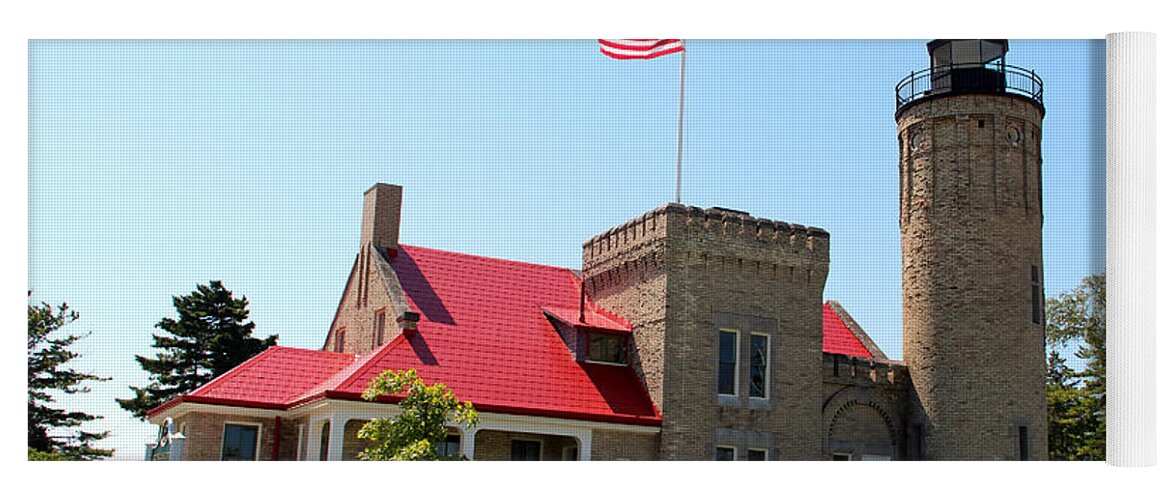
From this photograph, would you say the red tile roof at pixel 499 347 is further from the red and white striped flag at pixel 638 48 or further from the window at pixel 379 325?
the red and white striped flag at pixel 638 48

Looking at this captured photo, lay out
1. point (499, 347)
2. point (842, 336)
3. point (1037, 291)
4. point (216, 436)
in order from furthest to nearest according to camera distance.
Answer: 1. point (842, 336)
2. point (1037, 291)
3. point (499, 347)
4. point (216, 436)

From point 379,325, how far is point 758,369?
8773mm

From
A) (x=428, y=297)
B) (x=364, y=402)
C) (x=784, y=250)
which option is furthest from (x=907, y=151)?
(x=364, y=402)

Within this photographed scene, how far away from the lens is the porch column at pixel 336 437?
27.5 metres

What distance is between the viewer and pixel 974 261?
A: 32.6 metres

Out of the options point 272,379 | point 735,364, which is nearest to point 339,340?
point 272,379

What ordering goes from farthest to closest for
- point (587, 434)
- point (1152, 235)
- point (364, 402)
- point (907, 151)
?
point (907, 151), point (587, 434), point (364, 402), point (1152, 235)

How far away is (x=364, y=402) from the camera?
27.7 m

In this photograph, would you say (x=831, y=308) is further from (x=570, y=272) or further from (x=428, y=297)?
(x=428, y=297)

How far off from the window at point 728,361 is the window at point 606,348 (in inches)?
95.9

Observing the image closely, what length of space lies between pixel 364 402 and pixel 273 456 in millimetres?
3088

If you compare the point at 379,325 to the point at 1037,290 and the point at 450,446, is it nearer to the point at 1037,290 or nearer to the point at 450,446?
the point at 450,446

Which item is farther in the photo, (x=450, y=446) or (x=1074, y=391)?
(x=1074, y=391)

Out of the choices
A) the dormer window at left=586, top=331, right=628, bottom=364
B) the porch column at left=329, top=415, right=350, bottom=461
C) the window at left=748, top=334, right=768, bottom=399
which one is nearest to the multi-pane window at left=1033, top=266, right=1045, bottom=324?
the window at left=748, top=334, right=768, bottom=399
